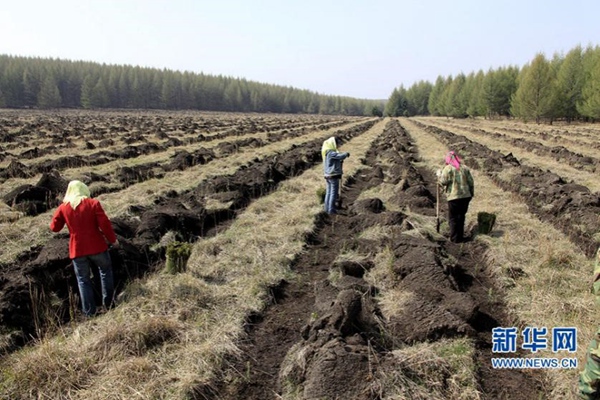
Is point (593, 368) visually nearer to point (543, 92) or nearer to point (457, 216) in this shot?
point (457, 216)

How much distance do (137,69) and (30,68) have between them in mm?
33861

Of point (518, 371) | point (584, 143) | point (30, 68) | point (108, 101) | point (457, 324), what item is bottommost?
point (518, 371)

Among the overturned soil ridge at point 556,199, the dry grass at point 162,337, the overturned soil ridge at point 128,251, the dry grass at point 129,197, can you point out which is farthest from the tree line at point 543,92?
the dry grass at point 162,337

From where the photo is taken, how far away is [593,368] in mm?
3230

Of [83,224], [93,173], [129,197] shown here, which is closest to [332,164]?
[83,224]

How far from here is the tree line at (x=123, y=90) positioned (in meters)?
99.6

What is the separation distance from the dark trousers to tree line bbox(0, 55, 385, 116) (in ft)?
372

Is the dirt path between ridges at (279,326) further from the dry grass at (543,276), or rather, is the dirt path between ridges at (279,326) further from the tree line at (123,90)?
the tree line at (123,90)

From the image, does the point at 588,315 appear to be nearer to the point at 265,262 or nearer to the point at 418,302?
the point at 418,302

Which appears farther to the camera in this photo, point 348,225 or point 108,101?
point 108,101

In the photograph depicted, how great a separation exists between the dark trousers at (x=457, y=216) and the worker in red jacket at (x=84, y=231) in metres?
6.23

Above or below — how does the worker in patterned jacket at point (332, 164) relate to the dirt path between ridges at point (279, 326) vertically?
above

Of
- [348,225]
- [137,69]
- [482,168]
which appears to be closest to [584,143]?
[482,168]

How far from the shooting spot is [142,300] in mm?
5492
